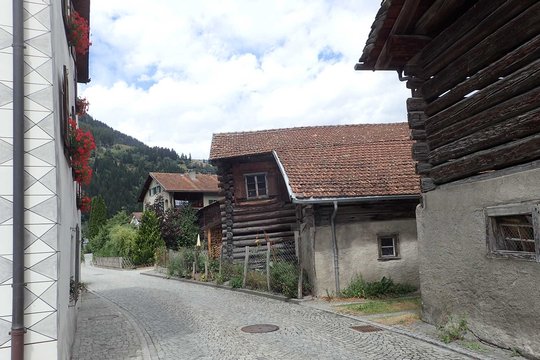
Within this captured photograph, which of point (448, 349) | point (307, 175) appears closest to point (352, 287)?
point (307, 175)

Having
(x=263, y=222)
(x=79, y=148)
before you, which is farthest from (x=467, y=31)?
(x=263, y=222)

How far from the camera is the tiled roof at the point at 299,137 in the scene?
67.6 ft

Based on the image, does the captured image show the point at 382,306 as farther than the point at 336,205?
No

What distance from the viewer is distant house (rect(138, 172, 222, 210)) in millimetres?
46000

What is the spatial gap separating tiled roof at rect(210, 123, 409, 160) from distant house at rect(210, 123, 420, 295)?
0.11m

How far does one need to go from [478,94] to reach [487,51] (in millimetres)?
679

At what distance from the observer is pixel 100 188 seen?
3787 inches

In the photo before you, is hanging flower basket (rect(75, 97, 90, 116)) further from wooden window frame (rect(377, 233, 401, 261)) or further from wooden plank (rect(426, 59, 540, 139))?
wooden window frame (rect(377, 233, 401, 261))

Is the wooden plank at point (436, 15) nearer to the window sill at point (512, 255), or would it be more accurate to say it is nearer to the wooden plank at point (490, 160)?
the wooden plank at point (490, 160)

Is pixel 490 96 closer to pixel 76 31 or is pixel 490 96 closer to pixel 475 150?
pixel 475 150

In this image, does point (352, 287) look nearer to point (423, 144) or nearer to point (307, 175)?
point (307, 175)

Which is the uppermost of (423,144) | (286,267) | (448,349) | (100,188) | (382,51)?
(100,188)

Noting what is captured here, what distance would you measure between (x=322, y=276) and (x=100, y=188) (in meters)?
89.4

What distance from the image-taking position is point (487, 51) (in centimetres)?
768
